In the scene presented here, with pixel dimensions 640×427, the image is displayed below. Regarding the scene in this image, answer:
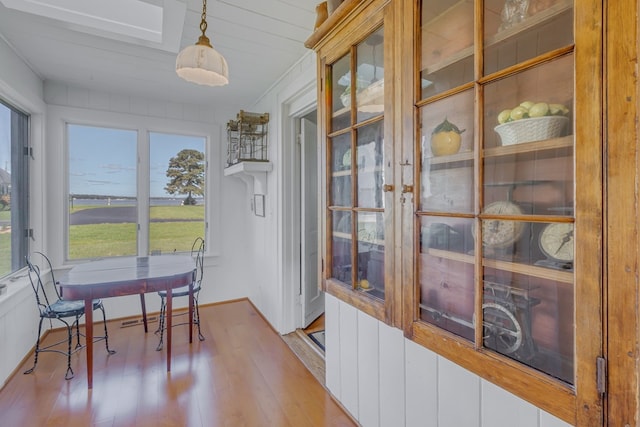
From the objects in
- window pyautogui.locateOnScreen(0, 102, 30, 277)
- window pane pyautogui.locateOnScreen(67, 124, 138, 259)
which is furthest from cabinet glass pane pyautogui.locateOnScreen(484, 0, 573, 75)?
window pane pyautogui.locateOnScreen(67, 124, 138, 259)

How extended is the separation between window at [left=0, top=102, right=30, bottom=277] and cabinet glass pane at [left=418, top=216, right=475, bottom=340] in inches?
125

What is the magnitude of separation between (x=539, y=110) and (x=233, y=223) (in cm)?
359

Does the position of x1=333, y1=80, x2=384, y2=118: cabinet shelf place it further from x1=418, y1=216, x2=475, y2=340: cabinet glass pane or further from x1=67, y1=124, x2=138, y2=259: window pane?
x1=67, y1=124, x2=138, y2=259: window pane

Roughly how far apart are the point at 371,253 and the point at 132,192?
320 cm

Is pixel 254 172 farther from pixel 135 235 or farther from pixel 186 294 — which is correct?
pixel 135 235

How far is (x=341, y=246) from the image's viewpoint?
1.49 metres

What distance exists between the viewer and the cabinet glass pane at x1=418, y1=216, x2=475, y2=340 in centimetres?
94

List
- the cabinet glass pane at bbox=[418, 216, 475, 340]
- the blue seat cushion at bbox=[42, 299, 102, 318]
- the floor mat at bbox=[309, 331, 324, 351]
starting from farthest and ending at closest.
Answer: the floor mat at bbox=[309, 331, 324, 351]
the blue seat cushion at bbox=[42, 299, 102, 318]
the cabinet glass pane at bbox=[418, 216, 475, 340]

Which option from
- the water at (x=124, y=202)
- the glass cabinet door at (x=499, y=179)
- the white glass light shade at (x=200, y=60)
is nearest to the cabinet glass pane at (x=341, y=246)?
the glass cabinet door at (x=499, y=179)

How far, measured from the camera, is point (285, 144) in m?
2.88

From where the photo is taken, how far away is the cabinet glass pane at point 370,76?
3.96 feet

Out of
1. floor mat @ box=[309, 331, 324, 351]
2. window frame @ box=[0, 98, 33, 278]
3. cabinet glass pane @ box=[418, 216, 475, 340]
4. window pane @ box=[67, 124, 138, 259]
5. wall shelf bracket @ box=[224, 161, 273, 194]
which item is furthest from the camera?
window pane @ box=[67, 124, 138, 259]

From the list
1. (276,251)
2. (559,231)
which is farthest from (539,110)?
(276,251)

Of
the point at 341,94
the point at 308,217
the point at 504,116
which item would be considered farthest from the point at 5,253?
the point at 504,116
